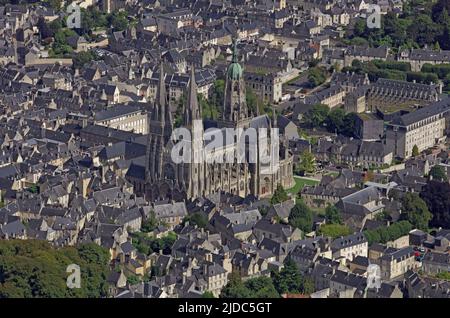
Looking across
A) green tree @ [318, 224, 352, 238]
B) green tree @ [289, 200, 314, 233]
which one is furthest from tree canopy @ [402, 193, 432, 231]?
green tree @ [289, 200, 314, 233]

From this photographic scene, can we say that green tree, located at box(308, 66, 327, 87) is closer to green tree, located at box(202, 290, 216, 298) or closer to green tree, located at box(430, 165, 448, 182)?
green tree, located at box(430, 165, 448, 182)

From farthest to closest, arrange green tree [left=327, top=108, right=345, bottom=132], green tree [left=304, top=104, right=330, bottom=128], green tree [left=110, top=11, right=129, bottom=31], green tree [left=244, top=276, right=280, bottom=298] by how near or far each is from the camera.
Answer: green tree [left=110, top=11, right=129, bottom=31]
green tree [left=304, top=104, right=330, bottom=128]
green tree [left=327, top=108, right=345, bottom=132]
green tree [left=244, top=276, right=280, bottom=298]

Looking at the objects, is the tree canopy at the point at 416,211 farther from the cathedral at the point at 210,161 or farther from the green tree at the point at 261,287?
the green tree at the point at 261,287

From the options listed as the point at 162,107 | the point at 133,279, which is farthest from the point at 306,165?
the point at 133,279

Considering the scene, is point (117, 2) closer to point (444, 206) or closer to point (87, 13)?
point (87, 13)

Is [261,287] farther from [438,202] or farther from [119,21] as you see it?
[119,21]

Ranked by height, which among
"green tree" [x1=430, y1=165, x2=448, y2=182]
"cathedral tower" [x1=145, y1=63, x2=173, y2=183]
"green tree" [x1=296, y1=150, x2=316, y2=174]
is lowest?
"green tree" [x1=296, y1=150, x2=316, y2=174]

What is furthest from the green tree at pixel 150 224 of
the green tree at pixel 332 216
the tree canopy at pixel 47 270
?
the green tree at pixel 332 216

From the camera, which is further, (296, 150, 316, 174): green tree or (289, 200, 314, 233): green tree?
(296, 150, 316, 174): green tree
